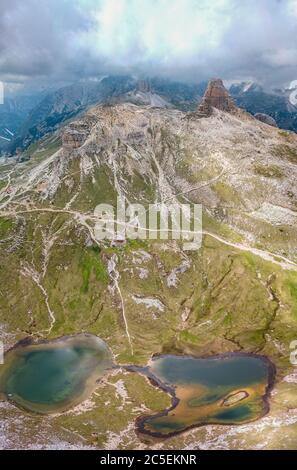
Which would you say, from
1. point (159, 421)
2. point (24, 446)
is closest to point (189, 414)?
point (159, 421)

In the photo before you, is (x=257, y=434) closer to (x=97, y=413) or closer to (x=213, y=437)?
(x=213, y=437)
